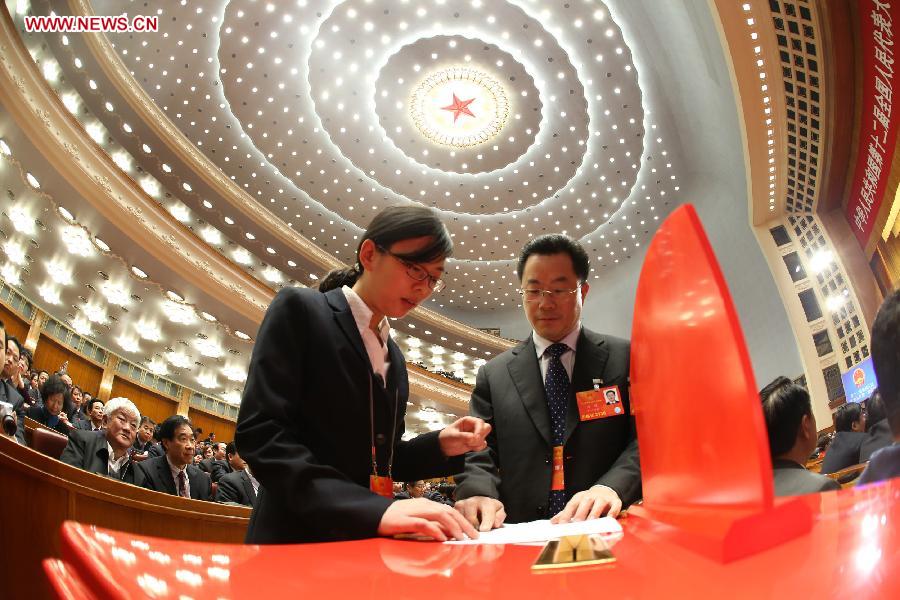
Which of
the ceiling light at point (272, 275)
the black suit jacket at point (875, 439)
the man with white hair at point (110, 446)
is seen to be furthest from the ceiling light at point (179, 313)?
the black suit jacket at point (875, 439)

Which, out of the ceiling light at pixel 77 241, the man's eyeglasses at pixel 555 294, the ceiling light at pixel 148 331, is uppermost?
the ceiling light at pixel 77 241

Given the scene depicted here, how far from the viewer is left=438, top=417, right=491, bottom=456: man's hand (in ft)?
2.90

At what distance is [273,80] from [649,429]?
1258 centimetres

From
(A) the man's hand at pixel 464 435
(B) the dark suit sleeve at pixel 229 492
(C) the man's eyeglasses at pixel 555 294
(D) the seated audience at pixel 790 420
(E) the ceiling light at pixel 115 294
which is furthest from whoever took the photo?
(E) the ceiling light at pixel 115 294

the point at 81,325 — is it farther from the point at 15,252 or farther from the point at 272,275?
the point at 272,275

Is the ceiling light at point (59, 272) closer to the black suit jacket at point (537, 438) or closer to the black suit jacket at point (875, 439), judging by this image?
the black suit jacket at point (537, 438)

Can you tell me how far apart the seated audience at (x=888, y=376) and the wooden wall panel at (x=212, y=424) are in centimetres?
1280

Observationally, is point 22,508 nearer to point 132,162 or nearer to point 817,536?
point 817,536

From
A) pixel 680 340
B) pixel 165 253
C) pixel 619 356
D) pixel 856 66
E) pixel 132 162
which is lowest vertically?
pixel 680 340

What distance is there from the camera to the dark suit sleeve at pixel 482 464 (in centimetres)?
103

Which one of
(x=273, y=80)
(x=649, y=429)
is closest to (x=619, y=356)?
(x=649, y=429)

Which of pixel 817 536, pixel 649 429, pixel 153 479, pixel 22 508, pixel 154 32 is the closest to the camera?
pixel 817 536

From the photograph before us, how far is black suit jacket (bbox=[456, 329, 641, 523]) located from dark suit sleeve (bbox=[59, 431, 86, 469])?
9.07ft

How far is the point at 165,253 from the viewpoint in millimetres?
8695
